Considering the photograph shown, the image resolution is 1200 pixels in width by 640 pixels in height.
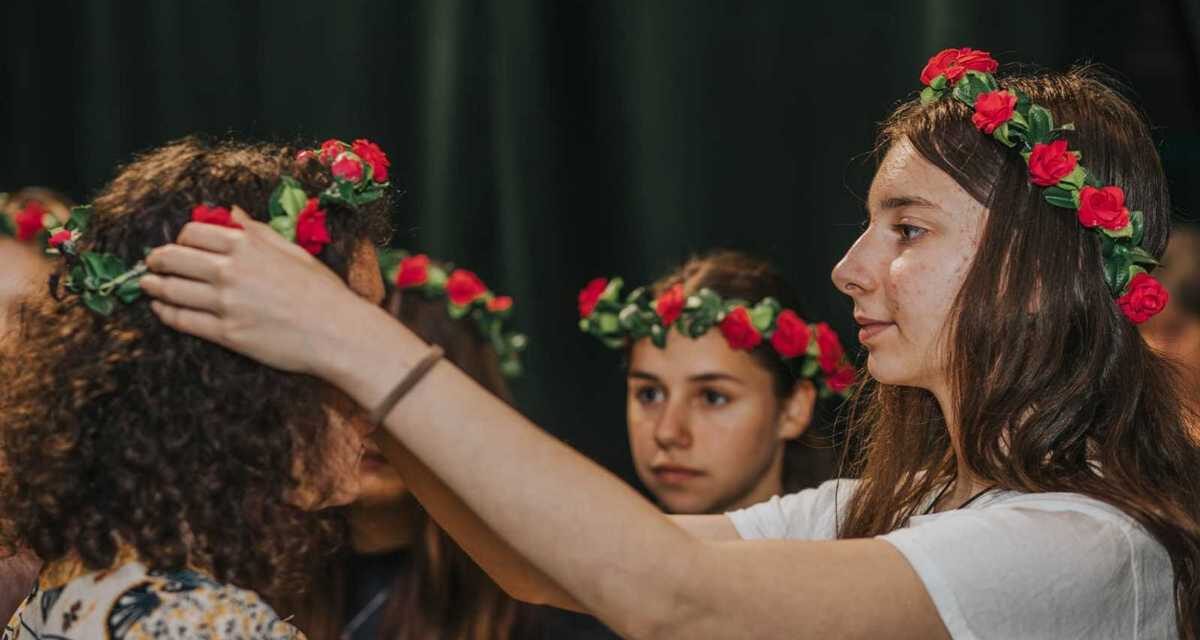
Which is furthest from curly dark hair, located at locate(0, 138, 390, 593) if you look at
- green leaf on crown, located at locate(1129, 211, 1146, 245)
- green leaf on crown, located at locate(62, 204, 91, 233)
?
green leaf on crown, located at locate(1129, 211, 1146, 245)

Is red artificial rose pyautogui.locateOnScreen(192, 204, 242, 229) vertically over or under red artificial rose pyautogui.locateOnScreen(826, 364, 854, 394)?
over

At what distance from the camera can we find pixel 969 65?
2111mm

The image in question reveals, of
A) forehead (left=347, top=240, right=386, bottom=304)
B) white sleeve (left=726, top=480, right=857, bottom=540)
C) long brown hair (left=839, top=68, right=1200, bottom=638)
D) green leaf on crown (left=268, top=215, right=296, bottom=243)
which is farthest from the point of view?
white sleeve (left=726, top=480, right=857, bottom=540)

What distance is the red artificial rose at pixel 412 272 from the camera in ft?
12.4

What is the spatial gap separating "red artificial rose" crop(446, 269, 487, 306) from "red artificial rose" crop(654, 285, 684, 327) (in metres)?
0.48

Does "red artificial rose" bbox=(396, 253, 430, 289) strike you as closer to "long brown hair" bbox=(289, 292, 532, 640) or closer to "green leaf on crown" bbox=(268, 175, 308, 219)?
"long brown hair" bbox=(289, 292, 532, 640)

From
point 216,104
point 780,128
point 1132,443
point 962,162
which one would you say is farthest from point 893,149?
point 216,104

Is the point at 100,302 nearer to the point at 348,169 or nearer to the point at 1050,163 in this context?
the point at 348,169

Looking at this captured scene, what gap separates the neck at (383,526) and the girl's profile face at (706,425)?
564mm

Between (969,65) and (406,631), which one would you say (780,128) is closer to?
(406,631)

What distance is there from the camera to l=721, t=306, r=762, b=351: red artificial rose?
3592 millimetres

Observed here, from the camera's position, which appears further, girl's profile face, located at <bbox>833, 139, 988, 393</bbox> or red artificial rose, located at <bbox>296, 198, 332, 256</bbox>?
girl's profile face, located at <bbox>833, 139, 988, 393</bbox>

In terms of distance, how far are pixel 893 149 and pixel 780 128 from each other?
188 cm

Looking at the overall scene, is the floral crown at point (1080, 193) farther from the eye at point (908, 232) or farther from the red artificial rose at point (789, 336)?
the red artificial rose at point (789, 336)
